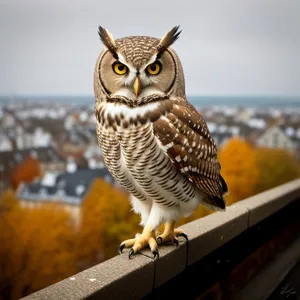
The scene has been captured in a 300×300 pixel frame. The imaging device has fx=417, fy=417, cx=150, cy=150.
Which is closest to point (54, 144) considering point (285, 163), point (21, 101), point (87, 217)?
point (21, 101)

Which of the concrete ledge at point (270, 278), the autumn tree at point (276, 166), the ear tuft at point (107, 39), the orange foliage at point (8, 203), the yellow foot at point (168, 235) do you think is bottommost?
the orange foliage at point (8, 203)

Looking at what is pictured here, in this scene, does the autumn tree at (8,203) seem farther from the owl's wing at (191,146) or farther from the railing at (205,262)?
the owl's wing at (191,146)

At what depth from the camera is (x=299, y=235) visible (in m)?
1.98

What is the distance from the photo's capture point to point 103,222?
251 inches

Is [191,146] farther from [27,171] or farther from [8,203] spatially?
[27,171]

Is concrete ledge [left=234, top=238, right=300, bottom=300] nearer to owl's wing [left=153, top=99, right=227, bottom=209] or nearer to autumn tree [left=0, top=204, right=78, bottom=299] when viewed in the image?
owl's wing [left=153, top=99, right=227, bottom=209]

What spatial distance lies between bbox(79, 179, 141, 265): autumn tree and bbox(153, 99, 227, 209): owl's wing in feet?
10.2

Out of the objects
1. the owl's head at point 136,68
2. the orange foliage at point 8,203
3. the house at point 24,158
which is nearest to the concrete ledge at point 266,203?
the owl's head at point 136,68

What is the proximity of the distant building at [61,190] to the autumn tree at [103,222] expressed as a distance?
0.90 metres

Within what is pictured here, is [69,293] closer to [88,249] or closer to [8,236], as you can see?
[88,249]

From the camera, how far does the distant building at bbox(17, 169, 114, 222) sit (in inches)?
358

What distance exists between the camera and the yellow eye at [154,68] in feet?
3.30

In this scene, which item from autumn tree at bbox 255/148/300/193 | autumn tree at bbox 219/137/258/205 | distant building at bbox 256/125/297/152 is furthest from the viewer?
distant building at bbox 256/125/297/152

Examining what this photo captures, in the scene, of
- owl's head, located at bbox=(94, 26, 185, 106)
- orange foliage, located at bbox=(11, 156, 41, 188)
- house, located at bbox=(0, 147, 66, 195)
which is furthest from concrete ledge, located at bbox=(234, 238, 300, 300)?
orange foliage, located at bbox=(11, 156, 41, 188)
